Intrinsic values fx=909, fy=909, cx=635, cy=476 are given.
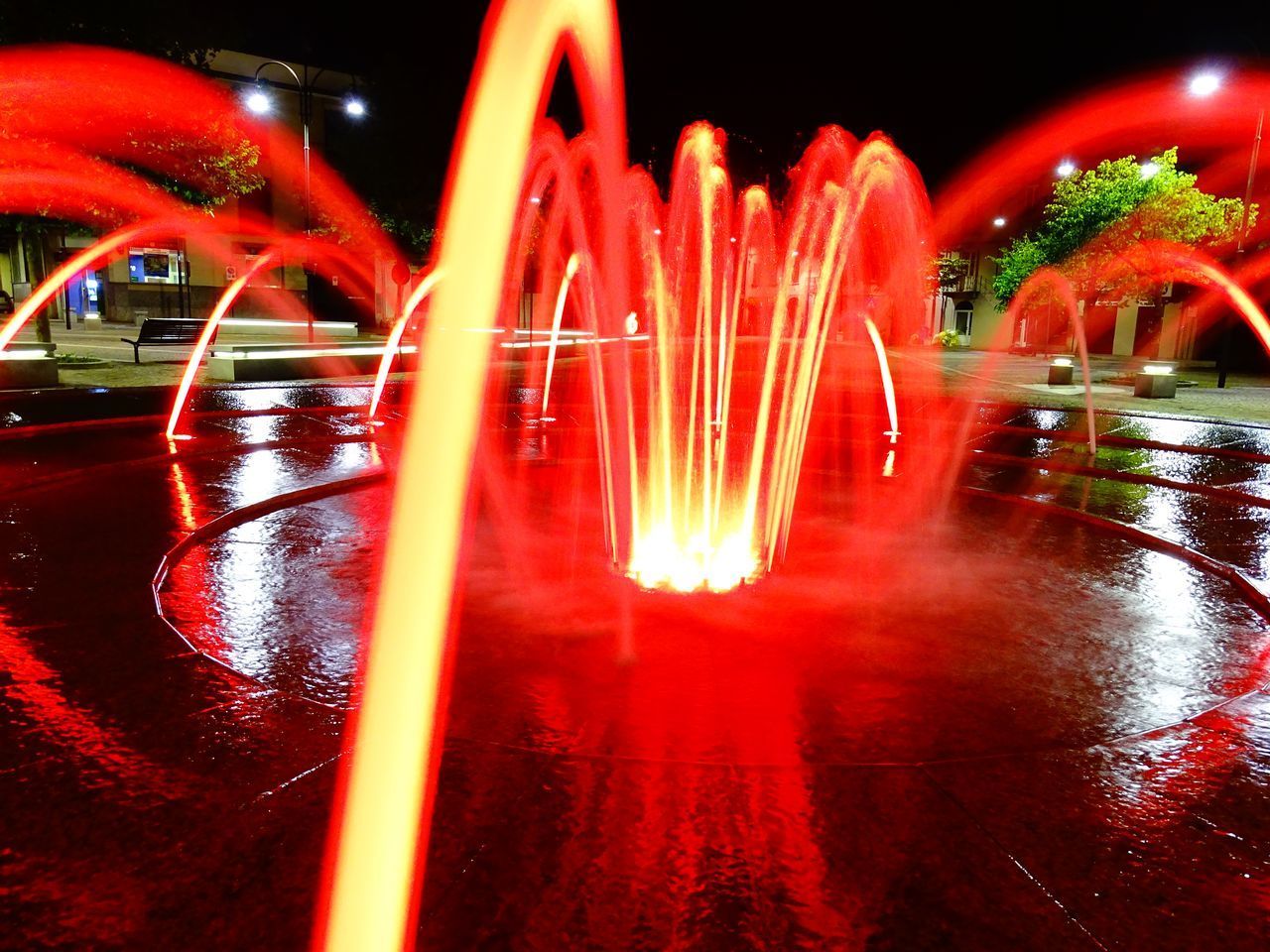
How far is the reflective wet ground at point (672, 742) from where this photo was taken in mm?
3051

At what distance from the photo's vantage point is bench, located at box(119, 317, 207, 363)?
2506 centimetres

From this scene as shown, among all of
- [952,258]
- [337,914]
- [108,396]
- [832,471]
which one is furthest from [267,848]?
[952,258]

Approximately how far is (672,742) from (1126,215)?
96.2 ft

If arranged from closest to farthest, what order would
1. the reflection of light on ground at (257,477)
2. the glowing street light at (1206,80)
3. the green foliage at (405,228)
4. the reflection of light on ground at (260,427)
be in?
1. the reflection of light on ground at (257,477)
2. the reflection of light on ground at (260,427)
3. the glowing street light at (1206,80)
4. the green foliage at (405,228)

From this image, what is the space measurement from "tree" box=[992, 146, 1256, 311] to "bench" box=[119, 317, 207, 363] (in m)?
26.8

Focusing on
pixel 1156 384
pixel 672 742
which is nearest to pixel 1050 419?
pixel 1156 384

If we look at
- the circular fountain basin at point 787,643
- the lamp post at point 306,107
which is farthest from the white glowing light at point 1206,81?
the lamp post at point 306,107

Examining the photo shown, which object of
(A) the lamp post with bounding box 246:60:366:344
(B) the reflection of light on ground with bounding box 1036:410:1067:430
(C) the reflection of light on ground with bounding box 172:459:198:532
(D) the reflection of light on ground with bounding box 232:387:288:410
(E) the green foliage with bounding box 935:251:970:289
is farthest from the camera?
(E) the green foliage with bounding box 935:251:970:289

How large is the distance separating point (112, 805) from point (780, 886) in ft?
8.49

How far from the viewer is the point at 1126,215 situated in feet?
91.2

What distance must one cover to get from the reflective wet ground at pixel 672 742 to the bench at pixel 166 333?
1900 centimetres

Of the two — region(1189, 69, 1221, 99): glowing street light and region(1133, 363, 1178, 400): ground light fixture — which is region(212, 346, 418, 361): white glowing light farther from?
region(1189, 69, 1221, 99): glowing street light

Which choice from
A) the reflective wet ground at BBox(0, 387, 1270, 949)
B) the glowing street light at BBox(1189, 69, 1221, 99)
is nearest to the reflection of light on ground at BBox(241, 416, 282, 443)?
the reflective wet ground at BBox(0, 387, 1270, 949)

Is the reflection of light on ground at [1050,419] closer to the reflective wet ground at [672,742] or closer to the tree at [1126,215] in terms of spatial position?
the reflective wet ground at [672,742]
